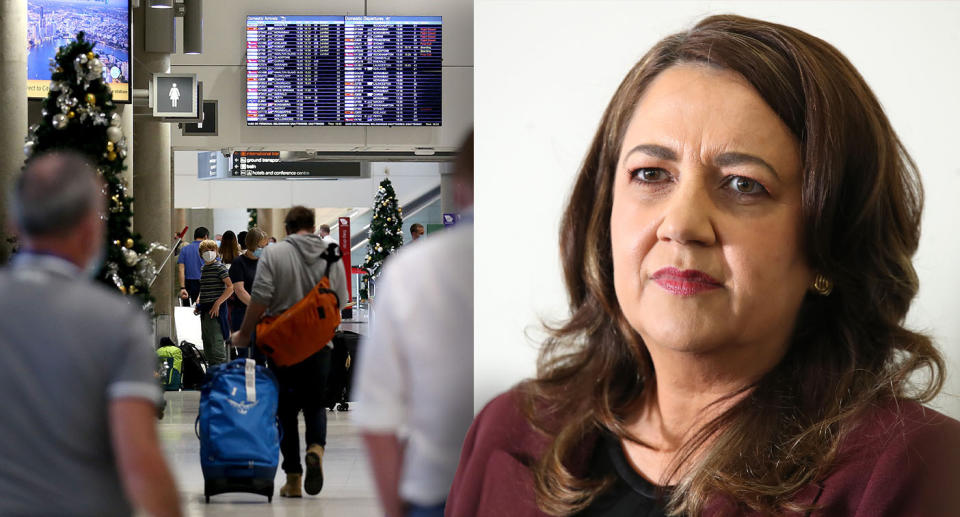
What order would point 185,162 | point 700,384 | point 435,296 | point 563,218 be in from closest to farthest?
point 700,384, point 563,218, point 435,296, point 185,162

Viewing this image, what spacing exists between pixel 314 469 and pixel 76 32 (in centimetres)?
330

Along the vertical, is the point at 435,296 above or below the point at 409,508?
above

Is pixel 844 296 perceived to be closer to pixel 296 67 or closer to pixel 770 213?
pixel 770 213

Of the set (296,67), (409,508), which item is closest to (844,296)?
(409,508)

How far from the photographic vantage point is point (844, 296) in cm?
112

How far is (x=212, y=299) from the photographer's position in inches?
287

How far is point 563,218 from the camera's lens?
4.31 feet

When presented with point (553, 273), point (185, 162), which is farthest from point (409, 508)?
point (185, 162)

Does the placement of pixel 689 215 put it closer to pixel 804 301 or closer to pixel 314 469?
pixel 804 301

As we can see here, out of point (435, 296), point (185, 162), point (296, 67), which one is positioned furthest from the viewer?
point (185, 162)

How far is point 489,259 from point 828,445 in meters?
0.48

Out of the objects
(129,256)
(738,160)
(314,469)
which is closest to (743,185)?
(738,160)

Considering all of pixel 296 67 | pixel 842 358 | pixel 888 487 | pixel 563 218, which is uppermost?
pixel 296 67

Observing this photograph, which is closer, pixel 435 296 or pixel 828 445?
pixel 828 445
